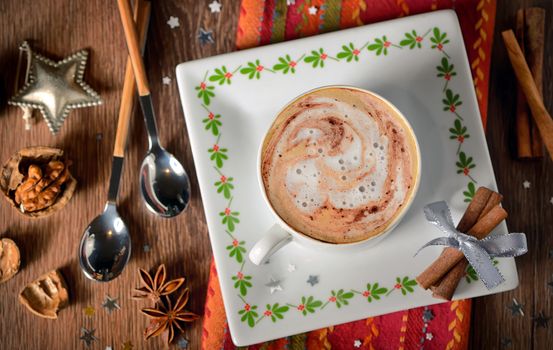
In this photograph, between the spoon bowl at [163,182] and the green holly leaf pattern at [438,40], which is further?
the spoon bowl at [163,182]

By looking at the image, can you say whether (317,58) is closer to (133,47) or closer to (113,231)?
(133,47)

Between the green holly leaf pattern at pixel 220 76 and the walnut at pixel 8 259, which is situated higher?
the green holly leaf pattern at pixel 220 76

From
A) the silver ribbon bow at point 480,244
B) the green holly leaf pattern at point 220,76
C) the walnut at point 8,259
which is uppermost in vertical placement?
the green holly leaf pattern at point 220,76

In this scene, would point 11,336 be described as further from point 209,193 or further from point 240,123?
point 240,123

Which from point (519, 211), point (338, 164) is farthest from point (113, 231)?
point (519, 211)

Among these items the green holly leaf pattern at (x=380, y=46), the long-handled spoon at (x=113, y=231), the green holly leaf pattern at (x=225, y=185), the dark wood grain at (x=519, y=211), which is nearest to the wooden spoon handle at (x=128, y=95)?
the long-handled spoon at (x=113, y=231)

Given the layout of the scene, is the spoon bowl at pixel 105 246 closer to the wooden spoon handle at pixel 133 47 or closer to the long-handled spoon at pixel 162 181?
the long-handled spoon at pixel 162 181

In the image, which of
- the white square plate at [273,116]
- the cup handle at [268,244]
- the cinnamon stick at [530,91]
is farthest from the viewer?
the cinnamon stick at [530,91]

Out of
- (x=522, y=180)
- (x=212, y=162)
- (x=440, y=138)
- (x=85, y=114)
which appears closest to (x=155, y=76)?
(x=85, y=114)
